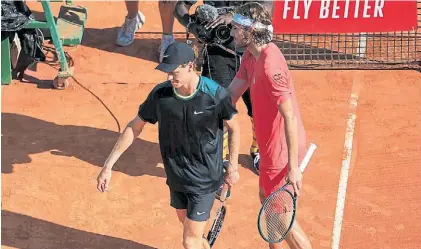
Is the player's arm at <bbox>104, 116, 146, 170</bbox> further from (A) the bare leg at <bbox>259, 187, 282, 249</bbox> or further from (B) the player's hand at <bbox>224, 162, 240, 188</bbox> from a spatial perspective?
(A) the bare leg at <bbox>259, 187, 282, 249</bbox>

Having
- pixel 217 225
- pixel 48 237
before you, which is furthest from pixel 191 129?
pixel 48 237

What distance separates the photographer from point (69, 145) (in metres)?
9.23

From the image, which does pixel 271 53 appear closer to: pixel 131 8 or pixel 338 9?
pixel 338 9

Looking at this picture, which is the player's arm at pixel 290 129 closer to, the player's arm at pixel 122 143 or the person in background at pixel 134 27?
the player's arm at pixel 122 143

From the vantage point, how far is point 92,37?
11625mm

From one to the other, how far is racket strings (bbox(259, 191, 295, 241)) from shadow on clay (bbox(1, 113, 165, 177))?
241 cm

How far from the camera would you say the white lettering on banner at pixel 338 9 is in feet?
34.1

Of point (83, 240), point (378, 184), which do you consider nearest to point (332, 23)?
point (378, 184)

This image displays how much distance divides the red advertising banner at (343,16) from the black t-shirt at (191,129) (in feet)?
14.2

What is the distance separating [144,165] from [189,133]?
272cm

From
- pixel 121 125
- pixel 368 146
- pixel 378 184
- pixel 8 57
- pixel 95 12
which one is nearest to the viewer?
pixel 378 184

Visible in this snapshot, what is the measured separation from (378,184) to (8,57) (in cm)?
472

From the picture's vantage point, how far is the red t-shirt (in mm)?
6180

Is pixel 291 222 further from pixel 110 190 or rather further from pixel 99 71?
pixel 99 71
